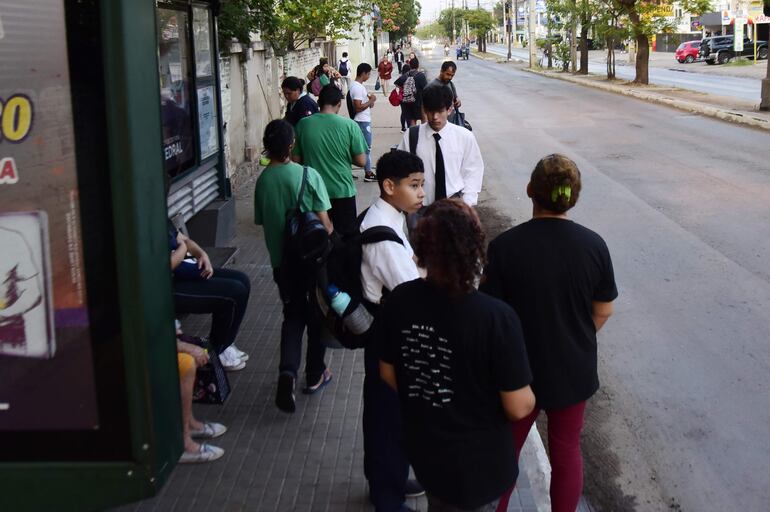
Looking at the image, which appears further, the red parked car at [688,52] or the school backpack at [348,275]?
the red parked car at [688,52]

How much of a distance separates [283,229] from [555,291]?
2407 mm

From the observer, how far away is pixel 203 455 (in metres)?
4.68

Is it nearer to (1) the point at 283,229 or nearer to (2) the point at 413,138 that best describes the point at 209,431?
(1) the point at 283,229

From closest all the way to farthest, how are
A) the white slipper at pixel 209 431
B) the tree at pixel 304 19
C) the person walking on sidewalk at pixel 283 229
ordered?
the white slipper at pixel 209 431
the person walking on sidewalk at pixel 283 229
the tree at pixel 304 19

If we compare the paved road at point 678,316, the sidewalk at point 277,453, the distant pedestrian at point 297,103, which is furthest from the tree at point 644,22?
the sidewalk at point 277,453

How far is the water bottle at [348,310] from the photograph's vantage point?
12.3 ft

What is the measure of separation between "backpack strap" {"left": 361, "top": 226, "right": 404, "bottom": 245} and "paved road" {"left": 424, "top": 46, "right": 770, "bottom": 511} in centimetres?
192

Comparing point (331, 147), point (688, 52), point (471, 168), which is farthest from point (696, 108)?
point (688, 52)

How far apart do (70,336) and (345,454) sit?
9.15 ft

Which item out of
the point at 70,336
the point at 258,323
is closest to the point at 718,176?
the point at 258,323

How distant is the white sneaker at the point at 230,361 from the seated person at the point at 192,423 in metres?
0.98

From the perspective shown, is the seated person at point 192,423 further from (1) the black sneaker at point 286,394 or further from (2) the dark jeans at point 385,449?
(2) the dark jeans at point 385,449

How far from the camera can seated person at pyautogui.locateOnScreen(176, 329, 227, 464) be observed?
4371 millimetres

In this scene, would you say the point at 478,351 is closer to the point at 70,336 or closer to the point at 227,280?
the point at 70,336
